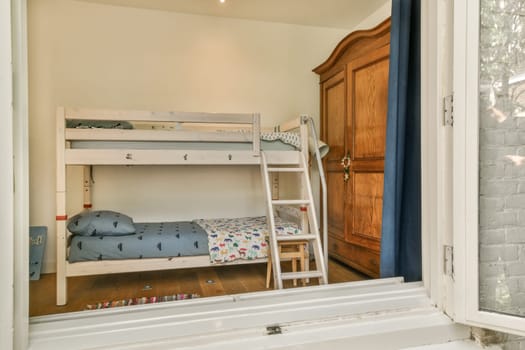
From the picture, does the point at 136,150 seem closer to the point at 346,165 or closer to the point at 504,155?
the point at 346,165

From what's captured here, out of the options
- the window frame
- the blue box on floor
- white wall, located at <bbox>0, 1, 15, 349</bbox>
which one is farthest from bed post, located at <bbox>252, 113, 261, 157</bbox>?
the blue box on floor

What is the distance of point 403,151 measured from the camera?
148 centimetres

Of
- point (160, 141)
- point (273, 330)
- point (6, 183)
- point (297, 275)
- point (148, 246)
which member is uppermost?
point (160, 141)

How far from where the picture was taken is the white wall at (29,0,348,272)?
3.16m

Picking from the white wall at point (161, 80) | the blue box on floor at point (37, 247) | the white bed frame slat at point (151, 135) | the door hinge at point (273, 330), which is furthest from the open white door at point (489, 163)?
the blue box on floor at point (37, 247)

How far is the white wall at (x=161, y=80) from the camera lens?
124 inches

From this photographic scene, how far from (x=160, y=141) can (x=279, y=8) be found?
190 centimetres

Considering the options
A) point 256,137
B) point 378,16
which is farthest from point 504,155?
point 378,16

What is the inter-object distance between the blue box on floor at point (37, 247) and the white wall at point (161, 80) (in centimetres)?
7

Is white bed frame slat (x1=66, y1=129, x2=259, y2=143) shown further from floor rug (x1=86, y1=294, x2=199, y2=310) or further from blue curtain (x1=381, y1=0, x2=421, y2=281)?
blue curtain (x1=381, y1=0, x2=421, y2=281)

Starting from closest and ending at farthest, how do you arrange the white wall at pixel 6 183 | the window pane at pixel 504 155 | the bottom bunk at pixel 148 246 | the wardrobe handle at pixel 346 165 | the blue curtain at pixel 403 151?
the white wall at pixel 6 183, the window pane at pixel 504 155, the blue curtain at pixel 403 151, the bottom bunk at pixel 148 246, the wardrobe handle at pixel 346 165

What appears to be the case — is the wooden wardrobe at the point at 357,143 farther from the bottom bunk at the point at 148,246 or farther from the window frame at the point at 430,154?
the window frame at the point at 430,154

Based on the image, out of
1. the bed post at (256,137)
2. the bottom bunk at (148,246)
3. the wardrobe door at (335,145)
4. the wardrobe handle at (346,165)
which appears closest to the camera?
the bottom bunk at (148,246)

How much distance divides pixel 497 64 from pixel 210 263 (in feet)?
7.36
